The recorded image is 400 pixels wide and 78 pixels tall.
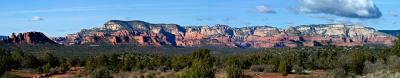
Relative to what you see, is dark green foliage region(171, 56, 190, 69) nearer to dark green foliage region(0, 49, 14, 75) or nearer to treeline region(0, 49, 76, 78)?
treeline region(0, 49, 76, 78)

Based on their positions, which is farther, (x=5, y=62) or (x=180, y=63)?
(x=5, y=62)

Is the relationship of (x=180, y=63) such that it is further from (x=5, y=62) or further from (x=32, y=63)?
(x=32, y=63)

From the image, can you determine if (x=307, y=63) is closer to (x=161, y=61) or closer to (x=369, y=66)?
(x=161, y=61)

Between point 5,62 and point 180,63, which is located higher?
point 5,62

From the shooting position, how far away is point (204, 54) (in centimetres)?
8344

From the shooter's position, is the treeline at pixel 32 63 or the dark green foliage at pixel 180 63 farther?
the treeline at pixel 32 63

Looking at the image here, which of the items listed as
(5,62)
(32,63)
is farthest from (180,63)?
(32,63)

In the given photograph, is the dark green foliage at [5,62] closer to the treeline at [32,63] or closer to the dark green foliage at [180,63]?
the treeline at [32,63]

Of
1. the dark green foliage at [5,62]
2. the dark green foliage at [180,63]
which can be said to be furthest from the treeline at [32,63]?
the dark green foliage at [180,63]

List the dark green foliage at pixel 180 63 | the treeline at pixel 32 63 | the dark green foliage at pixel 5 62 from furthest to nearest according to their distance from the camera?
the treeline at pixel 32 63
the dark green foliage at pixel 180 63
the dark green foliage at pixel 5 62

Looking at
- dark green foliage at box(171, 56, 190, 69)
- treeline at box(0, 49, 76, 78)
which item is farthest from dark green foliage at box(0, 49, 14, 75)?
dark green foliage at box(171, 56, 190, 69)

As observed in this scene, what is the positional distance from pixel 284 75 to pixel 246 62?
26.7 metres

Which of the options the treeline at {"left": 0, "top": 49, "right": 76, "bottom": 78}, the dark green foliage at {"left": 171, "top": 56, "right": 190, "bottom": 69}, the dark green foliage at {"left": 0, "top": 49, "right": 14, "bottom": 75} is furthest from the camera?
the treeline at {"left": 0, "top": 49, "right": 76, "bottom": 78}

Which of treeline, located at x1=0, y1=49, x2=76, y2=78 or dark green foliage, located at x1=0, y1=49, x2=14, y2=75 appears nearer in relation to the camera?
dark green foliage, located at x1=0, y1=49, x2=14, y2=75
